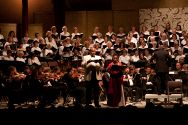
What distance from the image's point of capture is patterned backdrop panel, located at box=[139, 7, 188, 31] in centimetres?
1725

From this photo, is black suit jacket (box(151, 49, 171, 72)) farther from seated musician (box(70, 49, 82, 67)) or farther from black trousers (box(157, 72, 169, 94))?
seated musician (box(70, 49, 82, 67))

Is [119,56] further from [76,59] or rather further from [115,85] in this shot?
[115,85]

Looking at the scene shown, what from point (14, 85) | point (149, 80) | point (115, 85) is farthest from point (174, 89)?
point (14, 85)

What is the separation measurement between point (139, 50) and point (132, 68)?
71.9 inches

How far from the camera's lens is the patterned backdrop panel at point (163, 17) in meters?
17.2

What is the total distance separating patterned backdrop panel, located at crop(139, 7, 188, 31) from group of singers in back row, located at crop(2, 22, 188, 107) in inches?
106

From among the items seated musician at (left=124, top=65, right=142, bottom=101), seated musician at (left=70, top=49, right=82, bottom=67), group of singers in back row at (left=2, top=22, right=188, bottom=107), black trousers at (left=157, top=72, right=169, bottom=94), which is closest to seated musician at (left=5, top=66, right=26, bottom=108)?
group of singers in back row at (left=2, top=22, right=188, bottom=107)

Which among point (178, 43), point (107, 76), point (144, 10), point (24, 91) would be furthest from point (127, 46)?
point (24, 91)

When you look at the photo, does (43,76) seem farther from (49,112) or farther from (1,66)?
(49,112)

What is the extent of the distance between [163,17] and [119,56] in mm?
4439

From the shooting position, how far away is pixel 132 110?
4.92 m

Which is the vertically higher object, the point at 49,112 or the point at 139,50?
the point at 139,50

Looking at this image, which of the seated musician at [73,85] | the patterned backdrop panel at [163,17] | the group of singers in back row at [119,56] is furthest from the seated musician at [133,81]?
the patterned backdrop panel at [163,17]

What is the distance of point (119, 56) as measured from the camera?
553 inches
